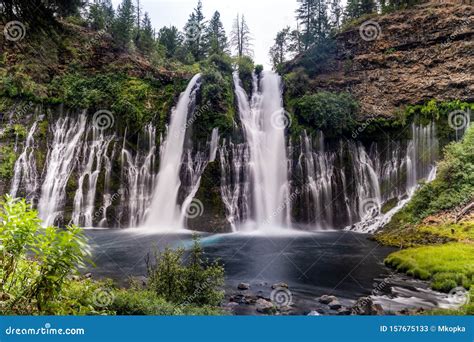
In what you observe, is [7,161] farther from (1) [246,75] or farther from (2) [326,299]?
(2) [326,299]

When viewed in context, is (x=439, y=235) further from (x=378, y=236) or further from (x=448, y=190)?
(x=448, y=190)

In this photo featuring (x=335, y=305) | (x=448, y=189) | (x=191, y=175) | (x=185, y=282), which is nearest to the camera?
(x=185, y=282)

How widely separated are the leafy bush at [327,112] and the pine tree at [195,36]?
24594 mm

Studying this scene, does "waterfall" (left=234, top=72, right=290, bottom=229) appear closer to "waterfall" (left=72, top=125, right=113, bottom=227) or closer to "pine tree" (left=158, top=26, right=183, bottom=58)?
"waterfall" (left=72, top=125, right=113, bottom=227)

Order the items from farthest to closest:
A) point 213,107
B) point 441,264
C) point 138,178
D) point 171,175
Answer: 1. point 213,107
2. point 138,178
3. point 171,175
4. point 441,264

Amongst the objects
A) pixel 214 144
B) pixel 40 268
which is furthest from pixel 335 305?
pixel 214 144

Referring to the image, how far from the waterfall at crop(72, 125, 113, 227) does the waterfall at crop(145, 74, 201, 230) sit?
4536mm

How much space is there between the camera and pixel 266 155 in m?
27.1

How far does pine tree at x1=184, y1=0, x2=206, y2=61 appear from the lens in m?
49.3

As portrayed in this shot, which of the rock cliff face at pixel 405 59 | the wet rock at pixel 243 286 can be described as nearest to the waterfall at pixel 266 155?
the rock cliff face at pixel 405 59

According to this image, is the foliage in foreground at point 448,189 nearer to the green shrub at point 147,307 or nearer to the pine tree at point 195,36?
the green shrub at point 147,307

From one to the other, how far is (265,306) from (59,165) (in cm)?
2327

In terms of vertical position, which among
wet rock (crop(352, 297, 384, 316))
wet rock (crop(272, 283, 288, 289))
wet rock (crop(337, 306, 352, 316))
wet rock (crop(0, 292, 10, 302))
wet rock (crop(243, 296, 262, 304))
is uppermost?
wet rock (crop(0, 292, 10, 302))

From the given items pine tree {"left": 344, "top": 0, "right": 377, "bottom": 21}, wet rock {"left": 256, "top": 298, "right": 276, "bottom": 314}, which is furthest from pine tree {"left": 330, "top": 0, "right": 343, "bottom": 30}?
wet rock {"left": 256, "top": 298, "right": 276, "bottom": 314}
